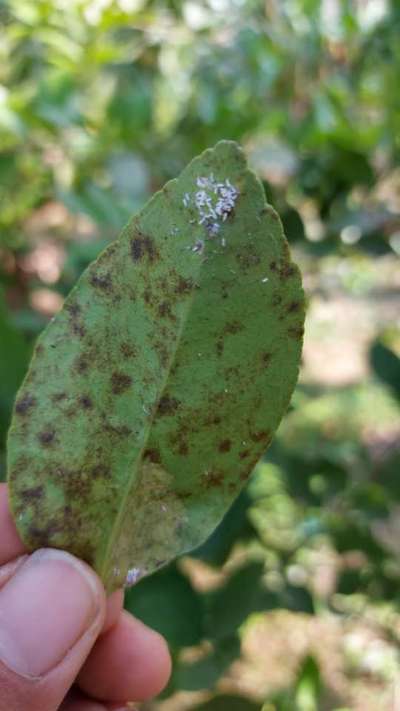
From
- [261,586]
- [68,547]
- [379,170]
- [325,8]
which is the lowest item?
[261,586]

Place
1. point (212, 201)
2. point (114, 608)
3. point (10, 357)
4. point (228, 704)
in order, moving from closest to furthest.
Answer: point (212, 201)
point (114, 608)
point (10, 357)
point (228, 704)

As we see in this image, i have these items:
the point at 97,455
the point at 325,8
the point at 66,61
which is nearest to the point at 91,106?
the point at 66,61

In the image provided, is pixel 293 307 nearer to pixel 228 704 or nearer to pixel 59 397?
pixel 59 397

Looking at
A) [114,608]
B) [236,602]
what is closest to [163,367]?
[114,608]

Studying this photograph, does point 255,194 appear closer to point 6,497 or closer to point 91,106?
point 6,497

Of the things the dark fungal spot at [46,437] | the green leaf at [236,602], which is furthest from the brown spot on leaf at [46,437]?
the green leaf at [236,602]
